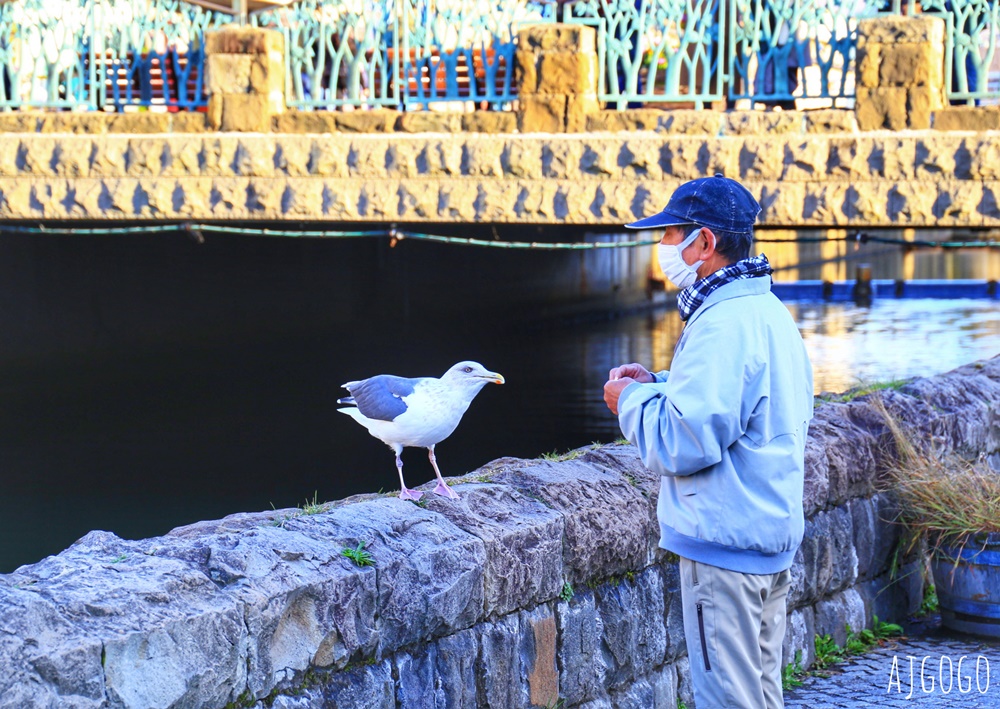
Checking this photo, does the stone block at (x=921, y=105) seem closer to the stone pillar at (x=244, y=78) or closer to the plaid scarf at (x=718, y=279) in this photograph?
the stone pillar at (x=244, y=78)

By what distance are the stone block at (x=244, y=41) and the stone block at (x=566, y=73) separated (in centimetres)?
222

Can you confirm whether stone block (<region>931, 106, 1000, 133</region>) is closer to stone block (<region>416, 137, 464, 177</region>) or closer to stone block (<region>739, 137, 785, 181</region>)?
stone block (<region>739, 137, 785, 181</region>)

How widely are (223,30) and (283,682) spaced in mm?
7808

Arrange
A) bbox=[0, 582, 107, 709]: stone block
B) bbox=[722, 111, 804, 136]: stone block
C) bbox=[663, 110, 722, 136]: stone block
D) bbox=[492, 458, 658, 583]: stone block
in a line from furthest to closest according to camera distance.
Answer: bbox=[663, 110, 722, 136]: stone block, bbox=[722, 111, 804, 136]: stone block, bbox=[492, 458, 658, 583]: stone block, bbox=[0, 582, 107, 709]: stone block

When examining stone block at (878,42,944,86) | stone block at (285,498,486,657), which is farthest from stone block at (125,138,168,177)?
stone block at (285,498,486,657)

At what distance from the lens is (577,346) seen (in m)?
20.3

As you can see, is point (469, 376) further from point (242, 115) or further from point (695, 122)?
point (242, 115)

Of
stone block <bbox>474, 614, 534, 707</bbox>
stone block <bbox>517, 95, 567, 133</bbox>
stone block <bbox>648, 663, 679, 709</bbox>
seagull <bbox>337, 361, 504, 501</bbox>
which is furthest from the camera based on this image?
stone block <bbox>517, 95, 567, 133</bbox>

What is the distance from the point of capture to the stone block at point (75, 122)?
9.98 meters

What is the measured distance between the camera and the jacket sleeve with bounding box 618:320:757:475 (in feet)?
9.50

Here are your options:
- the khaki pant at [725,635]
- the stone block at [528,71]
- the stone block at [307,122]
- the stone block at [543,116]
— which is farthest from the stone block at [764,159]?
the khaki pant at [725,635]

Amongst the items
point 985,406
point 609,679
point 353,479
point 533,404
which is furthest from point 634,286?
point 609,679

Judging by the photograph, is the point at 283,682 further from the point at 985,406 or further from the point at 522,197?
the point at 522,197

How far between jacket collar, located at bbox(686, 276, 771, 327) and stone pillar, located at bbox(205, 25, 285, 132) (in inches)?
290
